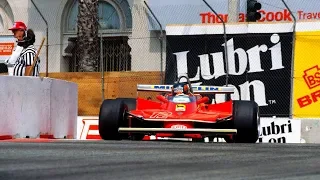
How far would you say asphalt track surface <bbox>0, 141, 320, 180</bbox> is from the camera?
256 inches

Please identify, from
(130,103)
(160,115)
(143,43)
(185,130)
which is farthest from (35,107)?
(143,43)

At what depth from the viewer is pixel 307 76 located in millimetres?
20953

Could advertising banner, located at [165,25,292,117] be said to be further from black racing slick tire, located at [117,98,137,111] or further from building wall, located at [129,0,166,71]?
black racing slick tire, located at [117,98,137,111]

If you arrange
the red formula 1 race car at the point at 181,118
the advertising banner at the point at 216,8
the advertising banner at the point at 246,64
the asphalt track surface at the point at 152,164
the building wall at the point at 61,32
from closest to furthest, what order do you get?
the asphalt track surface at the point at 152,164
the red formula 1 race car at the point at 181,118
the advertising banner at the point at 246,64
the advertising banner at the point at 216,8
the building wall at the point at 61,32

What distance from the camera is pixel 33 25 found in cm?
2872

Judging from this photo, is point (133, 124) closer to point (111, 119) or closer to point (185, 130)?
point (111, 119)

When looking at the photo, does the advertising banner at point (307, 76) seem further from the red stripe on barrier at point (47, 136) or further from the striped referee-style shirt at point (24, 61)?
the striped referee-style shirt at point (24, 61)

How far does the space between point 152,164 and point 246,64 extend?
1454 centimetres

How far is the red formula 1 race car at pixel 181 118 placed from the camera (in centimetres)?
1391

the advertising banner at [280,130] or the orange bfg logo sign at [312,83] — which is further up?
the orange bfg logo sign at [312,83]

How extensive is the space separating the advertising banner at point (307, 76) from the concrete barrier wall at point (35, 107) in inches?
255

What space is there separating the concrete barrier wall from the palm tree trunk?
7830mm

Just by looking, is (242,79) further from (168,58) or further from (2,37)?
(2,37)

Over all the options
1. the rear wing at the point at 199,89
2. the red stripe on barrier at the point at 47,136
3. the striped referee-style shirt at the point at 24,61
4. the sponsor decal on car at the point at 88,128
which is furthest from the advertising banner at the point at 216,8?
the striped referee-style shirt at the point at 24,61
